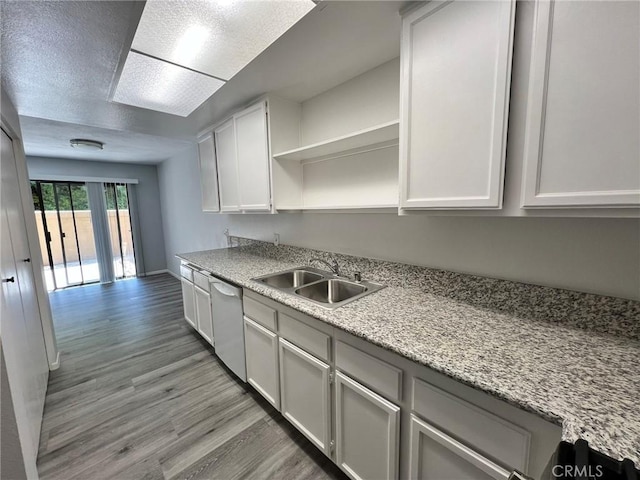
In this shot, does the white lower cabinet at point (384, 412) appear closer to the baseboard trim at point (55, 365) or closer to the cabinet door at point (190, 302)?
the cabinet door at point (190, 302)

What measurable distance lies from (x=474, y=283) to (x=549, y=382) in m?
0.62

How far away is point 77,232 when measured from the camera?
16.0 feet

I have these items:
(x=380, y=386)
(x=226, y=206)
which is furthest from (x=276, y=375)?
(x=226, y=206)

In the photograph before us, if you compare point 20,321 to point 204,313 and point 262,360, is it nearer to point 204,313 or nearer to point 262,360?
point 204,313

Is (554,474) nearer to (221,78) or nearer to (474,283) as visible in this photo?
(474,283)

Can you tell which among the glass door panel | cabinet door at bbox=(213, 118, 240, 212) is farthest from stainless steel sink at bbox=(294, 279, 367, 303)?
the glass door panel

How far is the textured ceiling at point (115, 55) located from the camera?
112 cm

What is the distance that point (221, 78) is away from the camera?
5.48ft

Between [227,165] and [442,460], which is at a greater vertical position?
[227,165]

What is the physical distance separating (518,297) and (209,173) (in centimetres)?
293

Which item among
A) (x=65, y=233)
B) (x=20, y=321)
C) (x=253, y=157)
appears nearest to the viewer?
(x=20, y=321)

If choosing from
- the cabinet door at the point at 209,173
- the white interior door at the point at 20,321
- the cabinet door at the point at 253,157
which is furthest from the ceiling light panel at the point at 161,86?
the white interior door at the point at 20,321

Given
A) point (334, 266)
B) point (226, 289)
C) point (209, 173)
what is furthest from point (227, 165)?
point (334, 266)

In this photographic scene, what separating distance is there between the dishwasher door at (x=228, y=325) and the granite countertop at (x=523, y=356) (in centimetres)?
69
